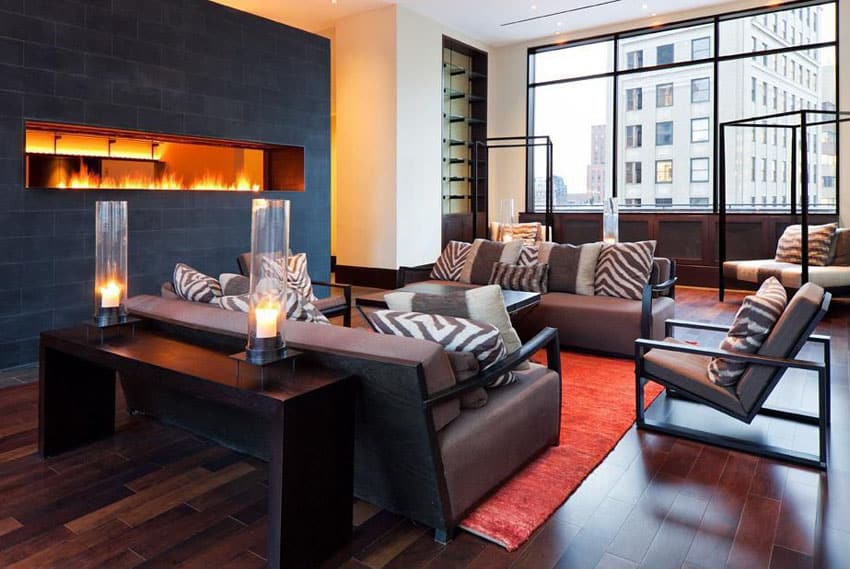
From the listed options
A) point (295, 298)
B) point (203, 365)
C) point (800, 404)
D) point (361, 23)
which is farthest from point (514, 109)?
point (203, 365)

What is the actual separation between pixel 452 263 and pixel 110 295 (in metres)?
3.55

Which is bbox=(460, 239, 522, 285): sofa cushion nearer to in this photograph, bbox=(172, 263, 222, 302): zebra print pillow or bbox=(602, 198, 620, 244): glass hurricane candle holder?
bbox=(602, 198, 620, 244): glass hurricane candle holder

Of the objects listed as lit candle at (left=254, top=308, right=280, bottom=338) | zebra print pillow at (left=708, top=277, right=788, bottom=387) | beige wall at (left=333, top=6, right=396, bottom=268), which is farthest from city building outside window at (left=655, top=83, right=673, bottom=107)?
lit candle at (left=254, top=308, right=280, bottom=338)

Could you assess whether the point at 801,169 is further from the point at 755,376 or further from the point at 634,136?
the point at 755,376

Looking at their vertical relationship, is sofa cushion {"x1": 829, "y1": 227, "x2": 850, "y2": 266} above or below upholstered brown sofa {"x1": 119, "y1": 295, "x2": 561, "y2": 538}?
above

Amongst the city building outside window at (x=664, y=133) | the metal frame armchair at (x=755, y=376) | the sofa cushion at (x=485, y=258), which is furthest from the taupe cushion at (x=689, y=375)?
the city building outside window at (x=664, y=133)

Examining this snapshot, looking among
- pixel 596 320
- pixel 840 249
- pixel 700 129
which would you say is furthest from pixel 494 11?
pixel 596 320

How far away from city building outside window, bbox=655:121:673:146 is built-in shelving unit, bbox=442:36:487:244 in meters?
2.64

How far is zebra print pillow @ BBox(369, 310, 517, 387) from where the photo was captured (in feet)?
7.27

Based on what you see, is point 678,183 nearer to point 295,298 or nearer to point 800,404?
point 800,404

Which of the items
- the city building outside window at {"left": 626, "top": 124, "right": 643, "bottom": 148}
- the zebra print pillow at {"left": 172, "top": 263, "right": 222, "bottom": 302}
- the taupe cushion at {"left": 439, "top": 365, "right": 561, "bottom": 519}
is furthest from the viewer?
the city building outside window at {"left": 626, "top": 124, "right": 643, "bottom": 148}

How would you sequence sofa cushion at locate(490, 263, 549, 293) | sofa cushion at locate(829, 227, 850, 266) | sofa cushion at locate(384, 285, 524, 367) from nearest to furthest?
sofa cushion at locate(384, 285, 524, 367) < sofa cushion at locate(490, 263, 549, 293) < sofa cushion at locate(829, 227, 850, 266)

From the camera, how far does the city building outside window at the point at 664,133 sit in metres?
8.82

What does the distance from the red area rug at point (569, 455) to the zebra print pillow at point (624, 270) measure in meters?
0.80
